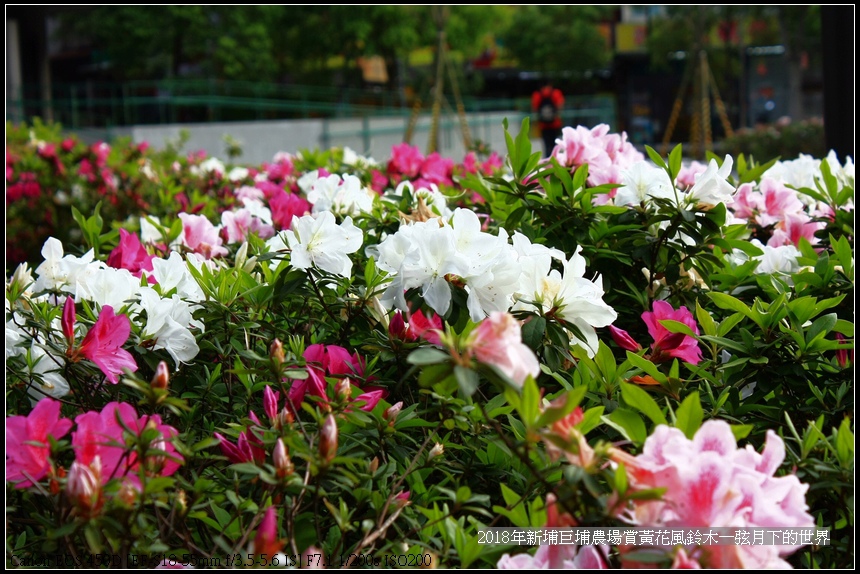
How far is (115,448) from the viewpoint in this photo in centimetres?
104

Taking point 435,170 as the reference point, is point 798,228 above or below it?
below

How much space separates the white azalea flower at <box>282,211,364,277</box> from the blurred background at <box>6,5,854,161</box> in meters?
5.87

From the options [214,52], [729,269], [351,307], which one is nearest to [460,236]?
[351,307]

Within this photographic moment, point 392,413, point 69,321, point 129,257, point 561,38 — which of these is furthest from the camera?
point 561,38

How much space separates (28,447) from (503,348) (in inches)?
24.3

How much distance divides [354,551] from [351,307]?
0.54 meters

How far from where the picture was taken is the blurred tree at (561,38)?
40.9 m

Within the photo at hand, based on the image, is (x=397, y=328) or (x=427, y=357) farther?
A: (x=397, y=328)

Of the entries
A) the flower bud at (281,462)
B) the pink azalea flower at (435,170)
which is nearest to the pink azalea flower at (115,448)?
the flower bud at (281,462)

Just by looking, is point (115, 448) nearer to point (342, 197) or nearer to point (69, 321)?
point (69, 321)

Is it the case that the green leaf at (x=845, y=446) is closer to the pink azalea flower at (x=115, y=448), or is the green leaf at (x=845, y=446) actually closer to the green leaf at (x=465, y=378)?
the green leaf at (x=465, y=378)

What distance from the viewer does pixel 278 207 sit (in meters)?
2.27

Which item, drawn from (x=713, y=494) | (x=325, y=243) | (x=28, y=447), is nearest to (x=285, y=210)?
(x=325, y=243)

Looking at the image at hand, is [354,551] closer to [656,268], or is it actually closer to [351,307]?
[351,307]
